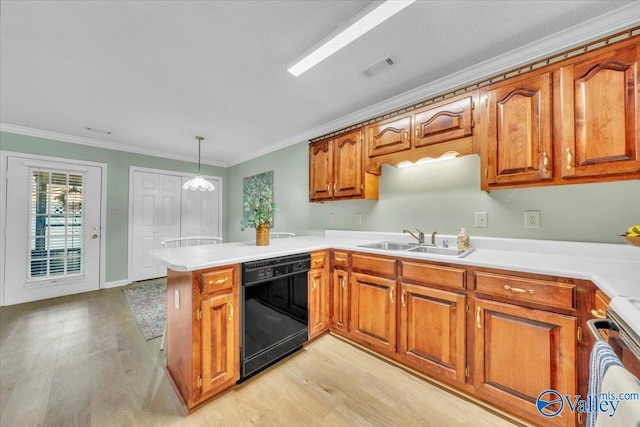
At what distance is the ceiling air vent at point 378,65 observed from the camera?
1884 millimetres

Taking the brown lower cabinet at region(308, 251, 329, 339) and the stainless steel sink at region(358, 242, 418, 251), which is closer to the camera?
the brown lower cabinet at region(308, 251, 329, 339)

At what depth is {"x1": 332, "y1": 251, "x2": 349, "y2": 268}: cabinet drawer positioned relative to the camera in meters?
2.21

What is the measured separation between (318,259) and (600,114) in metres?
2.11

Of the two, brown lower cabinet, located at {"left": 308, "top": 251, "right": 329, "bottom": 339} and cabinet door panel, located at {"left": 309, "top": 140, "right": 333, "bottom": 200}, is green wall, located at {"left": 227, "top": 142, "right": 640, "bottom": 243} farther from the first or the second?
brown lower cabinet, located at {"left": 308, "top": 251, "right": 329, "bottom": 339}

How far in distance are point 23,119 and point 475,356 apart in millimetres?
5453

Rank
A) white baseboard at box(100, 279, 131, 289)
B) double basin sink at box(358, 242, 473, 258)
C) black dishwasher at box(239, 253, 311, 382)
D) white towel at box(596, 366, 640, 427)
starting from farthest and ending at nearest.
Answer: white baseboard at box(100, 279, 131, 289) < double basin sink at box(358, 242, 473, 258) < black dishwasher at box(239, 253, 311, 382) < white towel at box(596, 366, 640, 427)

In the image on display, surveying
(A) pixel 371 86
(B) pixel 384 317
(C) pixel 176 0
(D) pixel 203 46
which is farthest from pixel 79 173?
(B) pixel 384 317

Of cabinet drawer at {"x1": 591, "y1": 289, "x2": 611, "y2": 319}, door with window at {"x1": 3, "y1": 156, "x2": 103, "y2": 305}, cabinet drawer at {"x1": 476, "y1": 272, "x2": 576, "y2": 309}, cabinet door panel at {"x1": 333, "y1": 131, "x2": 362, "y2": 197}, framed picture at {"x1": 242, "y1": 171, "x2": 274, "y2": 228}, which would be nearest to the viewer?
cabinet drawer at {"x1": 591, "y1": 289, "x2": 611, "y2": 319}

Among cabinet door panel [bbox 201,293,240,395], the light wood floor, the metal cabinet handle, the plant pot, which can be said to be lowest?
the light wood floor

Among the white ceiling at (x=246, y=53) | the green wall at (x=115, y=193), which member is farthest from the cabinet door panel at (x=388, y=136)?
the green wall at (x=115, y=193)

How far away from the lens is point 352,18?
138cm

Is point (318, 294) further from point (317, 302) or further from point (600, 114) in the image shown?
point (600, 114)

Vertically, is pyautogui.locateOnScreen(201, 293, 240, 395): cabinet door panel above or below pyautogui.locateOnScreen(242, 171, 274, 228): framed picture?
below

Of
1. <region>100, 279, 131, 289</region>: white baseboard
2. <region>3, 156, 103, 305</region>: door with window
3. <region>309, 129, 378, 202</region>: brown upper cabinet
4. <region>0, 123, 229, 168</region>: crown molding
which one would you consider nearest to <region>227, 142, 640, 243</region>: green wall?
<region>309, 129, 378, 202</region>: brown upper cabinet
